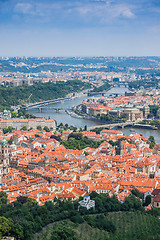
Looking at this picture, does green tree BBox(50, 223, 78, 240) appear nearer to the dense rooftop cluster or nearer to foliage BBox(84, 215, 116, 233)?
foliage BBox(84, 215, 116, 233)

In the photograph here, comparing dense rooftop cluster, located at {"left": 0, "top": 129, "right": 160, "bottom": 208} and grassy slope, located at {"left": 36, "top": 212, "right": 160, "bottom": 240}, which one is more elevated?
grassy slope, located at {"left": 36, "top": 212, "right": 160, "bottom": 240}

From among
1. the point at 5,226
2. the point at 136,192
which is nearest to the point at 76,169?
the point at 136,192

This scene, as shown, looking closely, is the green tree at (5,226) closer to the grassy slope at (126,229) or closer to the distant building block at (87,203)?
the grassy slope at (126,229)

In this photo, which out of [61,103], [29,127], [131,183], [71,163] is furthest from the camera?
[61,103]

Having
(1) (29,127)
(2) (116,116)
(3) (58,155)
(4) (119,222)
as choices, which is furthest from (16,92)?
(4) (119,222)

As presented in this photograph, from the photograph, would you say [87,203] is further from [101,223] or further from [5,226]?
[5,226]

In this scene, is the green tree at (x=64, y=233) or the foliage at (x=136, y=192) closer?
the green tree at (x=64, y=233)

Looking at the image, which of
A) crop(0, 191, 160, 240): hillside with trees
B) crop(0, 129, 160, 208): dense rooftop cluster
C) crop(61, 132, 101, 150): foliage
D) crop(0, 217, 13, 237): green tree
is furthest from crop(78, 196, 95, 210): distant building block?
crop(61, 132, 101, 150): foliage

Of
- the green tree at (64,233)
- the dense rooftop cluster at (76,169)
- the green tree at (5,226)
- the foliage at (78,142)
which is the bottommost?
the foliage at (78,142)

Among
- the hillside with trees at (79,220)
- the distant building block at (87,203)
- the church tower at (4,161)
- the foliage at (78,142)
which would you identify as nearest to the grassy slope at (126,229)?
the hillside with trees at (79,220)

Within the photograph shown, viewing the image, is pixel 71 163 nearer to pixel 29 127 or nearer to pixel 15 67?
pixel 29 127

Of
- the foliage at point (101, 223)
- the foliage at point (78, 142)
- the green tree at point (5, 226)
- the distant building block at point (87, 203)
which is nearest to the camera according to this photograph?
the green tree at point (5, 226)
